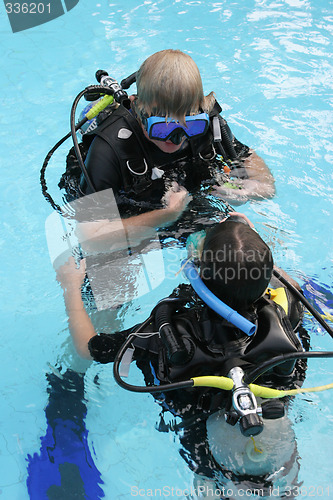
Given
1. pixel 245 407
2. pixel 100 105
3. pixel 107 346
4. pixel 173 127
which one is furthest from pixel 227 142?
pixel 245 407

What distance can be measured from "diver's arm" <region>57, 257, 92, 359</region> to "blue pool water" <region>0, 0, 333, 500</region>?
37 centimetres

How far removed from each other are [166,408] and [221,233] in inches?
37.4

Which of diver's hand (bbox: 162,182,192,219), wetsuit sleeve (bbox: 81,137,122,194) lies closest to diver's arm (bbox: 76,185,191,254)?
diver's hand (bbox: 162,182,192,219)

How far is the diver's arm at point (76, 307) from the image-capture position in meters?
2.27

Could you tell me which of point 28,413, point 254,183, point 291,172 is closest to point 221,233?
point 254,183

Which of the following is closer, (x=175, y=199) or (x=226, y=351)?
(x=226, y=351)

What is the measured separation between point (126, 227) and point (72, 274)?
44 cm

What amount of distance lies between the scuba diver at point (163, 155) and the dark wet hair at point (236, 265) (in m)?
0.90

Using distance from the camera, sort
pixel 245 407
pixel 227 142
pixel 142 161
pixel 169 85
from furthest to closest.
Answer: pixel 227 142, pixel 142 161, pixel 169 85, pixel 245 407

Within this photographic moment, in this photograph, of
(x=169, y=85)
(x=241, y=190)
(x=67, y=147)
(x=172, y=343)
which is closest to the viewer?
(x=172, y=343)

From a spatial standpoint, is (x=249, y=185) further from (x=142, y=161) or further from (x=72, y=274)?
(x=72, y=274)

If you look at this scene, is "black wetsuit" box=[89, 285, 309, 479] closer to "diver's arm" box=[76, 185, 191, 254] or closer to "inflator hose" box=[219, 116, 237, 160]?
"diver's arm" box=[76, 185, 191, 254]

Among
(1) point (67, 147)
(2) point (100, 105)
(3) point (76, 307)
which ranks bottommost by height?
(3) point (76, 307)

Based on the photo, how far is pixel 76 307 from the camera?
249 centimetres
